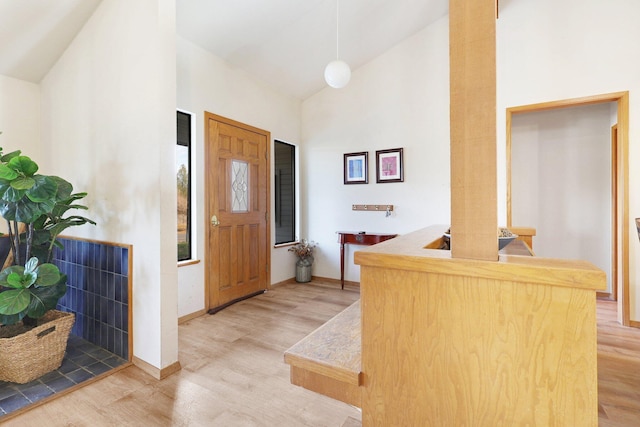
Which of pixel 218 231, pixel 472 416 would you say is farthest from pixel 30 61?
pixel 472 416

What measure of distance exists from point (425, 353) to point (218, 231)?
291 centimetres

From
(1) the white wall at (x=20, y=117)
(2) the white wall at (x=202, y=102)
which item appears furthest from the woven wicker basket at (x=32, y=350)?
(1) the white wall at (x=20, y=117)

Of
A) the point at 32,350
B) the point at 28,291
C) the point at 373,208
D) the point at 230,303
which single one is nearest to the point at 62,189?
the point at 28,291

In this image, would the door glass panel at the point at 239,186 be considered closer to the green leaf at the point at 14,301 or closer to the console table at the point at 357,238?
the console table at the point at 357,238

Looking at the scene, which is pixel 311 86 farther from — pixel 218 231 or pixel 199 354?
pixel 199 354

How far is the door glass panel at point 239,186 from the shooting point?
3.57m

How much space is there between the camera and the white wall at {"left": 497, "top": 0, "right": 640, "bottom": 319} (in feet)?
9.25

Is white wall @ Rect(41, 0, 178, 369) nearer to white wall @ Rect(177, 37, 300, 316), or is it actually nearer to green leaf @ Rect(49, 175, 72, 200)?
green leaf @ Rect(49, 175, 72, 200)

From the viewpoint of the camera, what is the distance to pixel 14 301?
176cm

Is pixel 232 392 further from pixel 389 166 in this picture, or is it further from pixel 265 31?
pixel 265 31

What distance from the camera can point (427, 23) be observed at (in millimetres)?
3713

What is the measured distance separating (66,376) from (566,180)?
17.4ft

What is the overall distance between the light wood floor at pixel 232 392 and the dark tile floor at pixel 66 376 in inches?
4.3

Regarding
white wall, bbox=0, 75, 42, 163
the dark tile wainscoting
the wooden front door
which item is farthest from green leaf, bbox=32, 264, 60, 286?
white wall, bbox=0, 75, 42, 163
